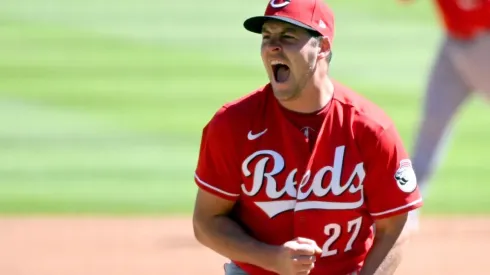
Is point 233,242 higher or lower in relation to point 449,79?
lower

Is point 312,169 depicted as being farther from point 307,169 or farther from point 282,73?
point 282,73

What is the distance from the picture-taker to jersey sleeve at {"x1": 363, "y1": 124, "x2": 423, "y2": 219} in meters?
3.98

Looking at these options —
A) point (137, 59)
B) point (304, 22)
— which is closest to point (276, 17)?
point (304, 22)

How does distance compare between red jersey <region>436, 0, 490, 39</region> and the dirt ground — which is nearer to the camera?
red jersey <region>436, 0, 490, 39</region>

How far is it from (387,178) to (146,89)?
6.89 meters

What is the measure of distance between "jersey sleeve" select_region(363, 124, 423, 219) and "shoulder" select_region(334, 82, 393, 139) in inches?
0.8

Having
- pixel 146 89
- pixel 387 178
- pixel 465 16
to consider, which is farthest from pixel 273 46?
pixel 146 89

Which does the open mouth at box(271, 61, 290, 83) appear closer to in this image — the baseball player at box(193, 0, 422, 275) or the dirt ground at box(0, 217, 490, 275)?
the baseball player at box(193, 0, 422, 275)

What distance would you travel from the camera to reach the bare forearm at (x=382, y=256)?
13.2 feet

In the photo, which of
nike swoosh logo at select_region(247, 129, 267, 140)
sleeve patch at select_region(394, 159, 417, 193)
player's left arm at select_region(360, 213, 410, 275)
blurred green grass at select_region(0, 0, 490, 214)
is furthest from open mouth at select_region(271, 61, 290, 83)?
blurred green grass at select_region(0, 0, 490, 214)

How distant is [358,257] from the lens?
4.17 metres

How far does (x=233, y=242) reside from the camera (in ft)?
13.2

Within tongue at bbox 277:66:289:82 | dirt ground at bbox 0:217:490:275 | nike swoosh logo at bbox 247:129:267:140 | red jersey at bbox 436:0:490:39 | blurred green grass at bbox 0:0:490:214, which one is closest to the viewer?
tongue at bbox 277:66:289:82

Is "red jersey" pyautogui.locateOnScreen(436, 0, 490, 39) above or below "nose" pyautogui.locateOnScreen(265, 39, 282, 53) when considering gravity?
above
